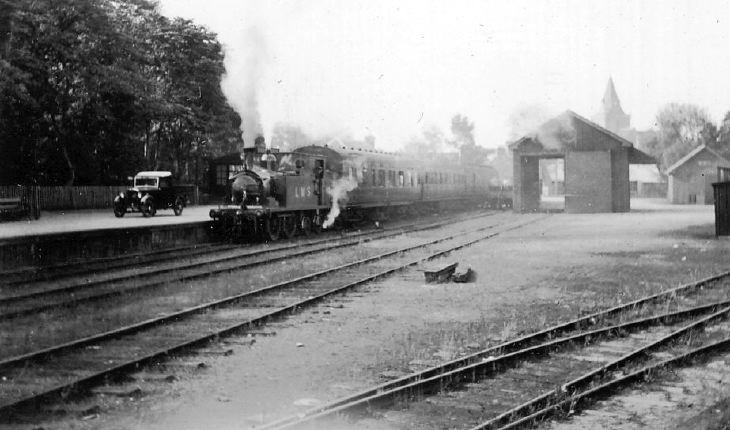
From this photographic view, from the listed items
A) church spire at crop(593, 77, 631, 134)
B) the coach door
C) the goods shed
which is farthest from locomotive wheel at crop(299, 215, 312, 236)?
church spire at crop(593, 77, 631, 134)

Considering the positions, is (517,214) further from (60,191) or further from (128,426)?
(128,426)

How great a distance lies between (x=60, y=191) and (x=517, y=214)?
22964 millimetres

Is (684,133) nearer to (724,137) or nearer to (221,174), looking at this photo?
(724,137)

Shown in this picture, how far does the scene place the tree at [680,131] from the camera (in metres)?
77.2

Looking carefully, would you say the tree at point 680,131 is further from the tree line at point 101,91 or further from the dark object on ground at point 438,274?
the dark object on ground at point 438,274

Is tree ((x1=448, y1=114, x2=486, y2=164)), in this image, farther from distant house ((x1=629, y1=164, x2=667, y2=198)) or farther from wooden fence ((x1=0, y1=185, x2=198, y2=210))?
wooden fence ((x1=0, y1=185, x2=198, y2=210))

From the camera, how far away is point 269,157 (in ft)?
68.2

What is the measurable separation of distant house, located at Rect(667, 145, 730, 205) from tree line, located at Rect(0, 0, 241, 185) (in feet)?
119

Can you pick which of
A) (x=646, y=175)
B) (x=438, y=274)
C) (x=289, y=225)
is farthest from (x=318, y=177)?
(x=646, y=175)

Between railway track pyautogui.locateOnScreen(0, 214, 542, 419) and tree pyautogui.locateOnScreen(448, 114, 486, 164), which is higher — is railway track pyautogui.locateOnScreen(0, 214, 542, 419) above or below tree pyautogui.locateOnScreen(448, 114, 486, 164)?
below

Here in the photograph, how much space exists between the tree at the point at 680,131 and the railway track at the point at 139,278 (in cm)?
6792

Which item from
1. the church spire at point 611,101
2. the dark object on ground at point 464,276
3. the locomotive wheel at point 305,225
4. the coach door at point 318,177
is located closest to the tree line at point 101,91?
the coach door at point 318,177

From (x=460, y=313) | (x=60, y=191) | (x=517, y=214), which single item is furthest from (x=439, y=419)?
(x=517, y=214)

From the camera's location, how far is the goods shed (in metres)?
36.3
